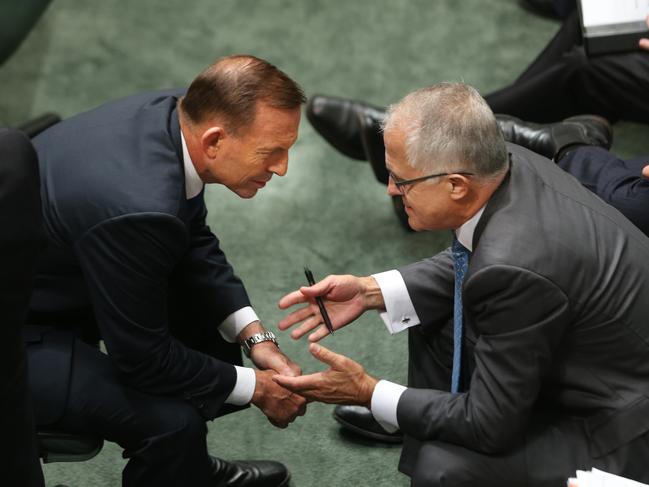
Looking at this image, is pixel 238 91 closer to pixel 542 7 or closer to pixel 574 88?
pixel 574 88

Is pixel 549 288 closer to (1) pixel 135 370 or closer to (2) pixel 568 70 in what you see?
(1) pixel 135 370

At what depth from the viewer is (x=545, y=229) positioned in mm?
1850

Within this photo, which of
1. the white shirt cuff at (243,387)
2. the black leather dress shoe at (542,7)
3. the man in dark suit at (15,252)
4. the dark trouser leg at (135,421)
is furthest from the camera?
the black leather dress shoe at (542,7)

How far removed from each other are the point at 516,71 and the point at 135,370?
77.0 inches

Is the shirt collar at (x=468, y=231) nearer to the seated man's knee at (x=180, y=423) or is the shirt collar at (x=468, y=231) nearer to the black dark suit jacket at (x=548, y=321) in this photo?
the black dark suit jacket at (x=548, y=321)

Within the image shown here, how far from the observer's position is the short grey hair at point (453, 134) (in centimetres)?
187

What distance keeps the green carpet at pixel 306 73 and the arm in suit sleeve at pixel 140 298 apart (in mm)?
486

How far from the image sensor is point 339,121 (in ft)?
9.92

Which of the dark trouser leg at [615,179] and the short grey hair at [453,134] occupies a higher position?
the short grey hair at [453,134]

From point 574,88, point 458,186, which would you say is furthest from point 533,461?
point 574,88

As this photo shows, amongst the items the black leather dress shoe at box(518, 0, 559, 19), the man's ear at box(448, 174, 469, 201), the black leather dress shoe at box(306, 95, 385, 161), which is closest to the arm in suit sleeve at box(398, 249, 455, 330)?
the man's ear at box(448, 174, 469, 201)

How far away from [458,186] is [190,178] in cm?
53

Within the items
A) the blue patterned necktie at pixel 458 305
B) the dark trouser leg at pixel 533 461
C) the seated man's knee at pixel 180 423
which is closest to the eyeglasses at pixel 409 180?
the blue patterned necktie at pixel 458 305

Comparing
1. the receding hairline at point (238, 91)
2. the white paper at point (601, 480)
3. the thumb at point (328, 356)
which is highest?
the receding hairline at point (238, 91)
